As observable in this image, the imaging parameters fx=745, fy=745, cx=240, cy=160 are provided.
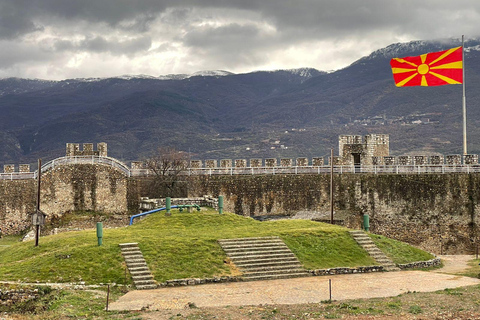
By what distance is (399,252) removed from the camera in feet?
111

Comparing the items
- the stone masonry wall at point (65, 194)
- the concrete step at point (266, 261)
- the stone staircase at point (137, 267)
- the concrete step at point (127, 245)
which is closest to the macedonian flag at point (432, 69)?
the concrete step at point (266, 261)

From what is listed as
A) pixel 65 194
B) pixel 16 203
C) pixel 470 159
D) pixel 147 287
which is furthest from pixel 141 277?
pixel 470 159

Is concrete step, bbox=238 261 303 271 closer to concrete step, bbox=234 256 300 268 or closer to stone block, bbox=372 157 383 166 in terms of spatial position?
concrete step, bbox=234 256 300 268

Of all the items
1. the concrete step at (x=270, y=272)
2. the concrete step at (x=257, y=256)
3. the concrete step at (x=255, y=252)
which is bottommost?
the concrete step at (x=270, y=272)

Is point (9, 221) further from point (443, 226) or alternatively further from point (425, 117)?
point (425, 117)

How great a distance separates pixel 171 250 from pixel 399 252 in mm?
10713

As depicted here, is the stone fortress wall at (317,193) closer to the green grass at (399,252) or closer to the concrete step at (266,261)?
the green grass at (399,252)

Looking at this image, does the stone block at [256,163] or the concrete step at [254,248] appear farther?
the stone block at [256,163]

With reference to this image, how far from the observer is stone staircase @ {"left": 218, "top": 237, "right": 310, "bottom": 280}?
97.4ft

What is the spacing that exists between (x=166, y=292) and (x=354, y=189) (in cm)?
1982

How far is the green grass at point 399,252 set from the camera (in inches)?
1307

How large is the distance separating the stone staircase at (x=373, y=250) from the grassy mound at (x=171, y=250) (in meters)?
0.38

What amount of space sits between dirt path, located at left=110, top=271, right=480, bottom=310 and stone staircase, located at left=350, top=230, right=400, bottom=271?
1.47 metres

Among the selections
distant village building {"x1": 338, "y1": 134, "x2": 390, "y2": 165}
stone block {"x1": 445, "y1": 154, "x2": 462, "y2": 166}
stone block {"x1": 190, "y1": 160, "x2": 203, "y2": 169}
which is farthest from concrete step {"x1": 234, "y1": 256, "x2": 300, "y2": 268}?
stone block {"x1": 190, "y1": 160, "x2": 203, "y2": 169}
